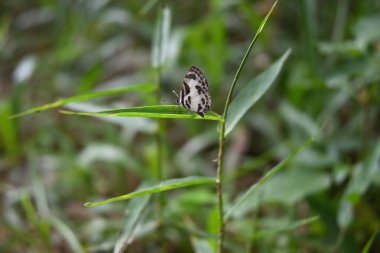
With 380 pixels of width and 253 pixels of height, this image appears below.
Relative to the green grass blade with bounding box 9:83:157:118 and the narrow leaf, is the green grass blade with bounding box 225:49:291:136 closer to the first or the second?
the green grass blade with bounding box 9:83:157:118

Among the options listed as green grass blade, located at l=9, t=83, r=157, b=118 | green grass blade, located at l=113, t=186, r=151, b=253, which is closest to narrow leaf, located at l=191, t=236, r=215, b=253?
green grass blade, located at l=113, t=186, r=151, b=253

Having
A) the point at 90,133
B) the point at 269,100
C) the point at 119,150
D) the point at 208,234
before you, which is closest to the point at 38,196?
the point at 119,150

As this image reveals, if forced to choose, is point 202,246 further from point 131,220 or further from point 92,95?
point 92,95

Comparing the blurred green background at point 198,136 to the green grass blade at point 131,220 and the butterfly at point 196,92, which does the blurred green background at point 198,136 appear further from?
the butterfly at point 196,92

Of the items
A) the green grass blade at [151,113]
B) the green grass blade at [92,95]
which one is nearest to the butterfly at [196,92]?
the green grass blade at [151,113]

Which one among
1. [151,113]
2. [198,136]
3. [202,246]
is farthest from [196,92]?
[198,136]

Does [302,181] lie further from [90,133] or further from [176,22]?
[176,22]
